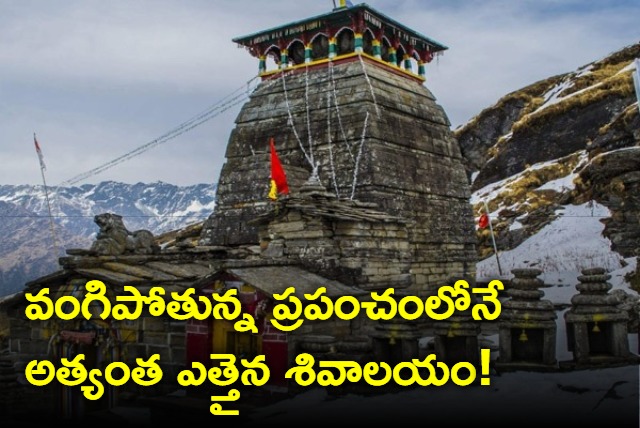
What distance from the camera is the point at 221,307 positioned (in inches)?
566

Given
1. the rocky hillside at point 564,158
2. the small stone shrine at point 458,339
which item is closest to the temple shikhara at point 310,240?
the small stone shrine at point 458,339

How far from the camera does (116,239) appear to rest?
720 inches

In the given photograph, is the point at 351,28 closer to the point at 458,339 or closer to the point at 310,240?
the point at 310,240

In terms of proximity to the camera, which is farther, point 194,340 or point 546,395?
point 194,340

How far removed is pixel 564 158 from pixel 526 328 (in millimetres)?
32409

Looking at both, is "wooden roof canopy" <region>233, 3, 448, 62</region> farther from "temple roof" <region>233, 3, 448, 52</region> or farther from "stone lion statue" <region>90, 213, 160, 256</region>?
"stone lion statue" <region>90, 213, 160, 256</region>

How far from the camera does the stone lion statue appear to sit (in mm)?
17969

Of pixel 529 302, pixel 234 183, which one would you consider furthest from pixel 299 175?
pixel 529 302

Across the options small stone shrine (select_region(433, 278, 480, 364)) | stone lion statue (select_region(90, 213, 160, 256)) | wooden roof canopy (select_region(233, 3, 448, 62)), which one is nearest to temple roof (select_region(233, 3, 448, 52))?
wooden roof canopy (select_region(233, 3, 448, 62))

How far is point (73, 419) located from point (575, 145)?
35080 millimetres

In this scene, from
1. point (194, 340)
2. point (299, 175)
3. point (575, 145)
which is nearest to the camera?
point (194, 340)

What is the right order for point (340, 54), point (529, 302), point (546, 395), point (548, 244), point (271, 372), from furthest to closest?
point (548, 244) → point (340, 54) → point (271, 372) → point (529, 302) → point (546, 395)

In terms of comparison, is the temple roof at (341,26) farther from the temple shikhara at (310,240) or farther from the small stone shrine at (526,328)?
the small stone shrine at (526,328)

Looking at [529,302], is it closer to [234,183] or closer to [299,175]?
[299,175]
